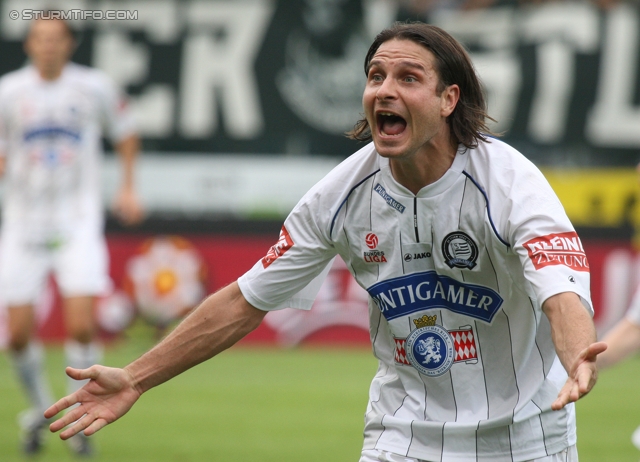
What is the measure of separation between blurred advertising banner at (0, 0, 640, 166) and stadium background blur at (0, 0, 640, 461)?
17 millimetres

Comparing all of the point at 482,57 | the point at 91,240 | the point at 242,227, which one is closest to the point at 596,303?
the point at 482,57

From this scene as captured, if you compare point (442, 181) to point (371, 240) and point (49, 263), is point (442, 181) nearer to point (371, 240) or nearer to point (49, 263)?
point (371, 240)

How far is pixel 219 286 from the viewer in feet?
45.7

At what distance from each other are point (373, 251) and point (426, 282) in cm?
23

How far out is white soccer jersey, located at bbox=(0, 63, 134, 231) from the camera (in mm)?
8359

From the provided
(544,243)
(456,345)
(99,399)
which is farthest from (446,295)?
(99,399)

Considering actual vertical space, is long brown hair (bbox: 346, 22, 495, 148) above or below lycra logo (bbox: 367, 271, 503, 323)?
above

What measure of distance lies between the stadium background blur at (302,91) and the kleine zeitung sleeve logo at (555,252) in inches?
416

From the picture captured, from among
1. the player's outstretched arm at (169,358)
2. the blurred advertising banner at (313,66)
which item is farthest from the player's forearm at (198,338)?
the blurred advertising banner at (313,66)

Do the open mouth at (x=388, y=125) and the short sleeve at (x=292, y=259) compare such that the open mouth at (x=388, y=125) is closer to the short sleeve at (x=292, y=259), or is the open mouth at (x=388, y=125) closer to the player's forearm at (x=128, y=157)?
the short sleeve at (x=292, y=259)

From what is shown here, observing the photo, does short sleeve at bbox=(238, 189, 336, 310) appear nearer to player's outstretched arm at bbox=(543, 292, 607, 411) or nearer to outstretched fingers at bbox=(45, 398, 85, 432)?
outstretched fingers at bbox=(45, 398, 85, 432)

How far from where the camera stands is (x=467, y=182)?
3.85 m

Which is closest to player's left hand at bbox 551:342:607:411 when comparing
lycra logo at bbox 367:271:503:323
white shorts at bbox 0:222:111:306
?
lycra logo at bbox 367:271:503:323

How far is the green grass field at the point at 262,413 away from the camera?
24.5ft
